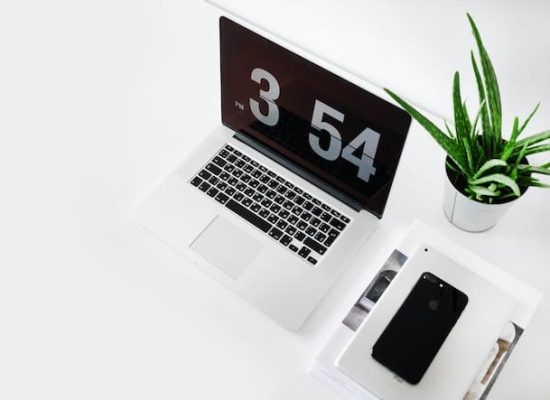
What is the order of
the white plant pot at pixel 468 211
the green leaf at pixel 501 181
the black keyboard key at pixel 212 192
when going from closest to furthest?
the green leaf at pixel 501 181 → the white plant pot at pixel 468 211 → the black keyboard key at pixel 212 192

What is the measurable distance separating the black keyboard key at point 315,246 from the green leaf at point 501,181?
0.74ft

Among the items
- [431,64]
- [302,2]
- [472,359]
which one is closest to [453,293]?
[472,359]

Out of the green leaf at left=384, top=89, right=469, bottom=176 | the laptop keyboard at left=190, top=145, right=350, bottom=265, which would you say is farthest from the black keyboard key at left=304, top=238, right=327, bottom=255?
the green leaf at left=384, top=89, right=469, bottom=176

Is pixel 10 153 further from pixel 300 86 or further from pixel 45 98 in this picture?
pixel 300 86

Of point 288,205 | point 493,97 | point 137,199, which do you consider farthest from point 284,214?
point 493,97

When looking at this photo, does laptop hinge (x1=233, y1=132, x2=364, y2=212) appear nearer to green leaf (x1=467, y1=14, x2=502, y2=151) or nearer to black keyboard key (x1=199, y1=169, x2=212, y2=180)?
black keyboard key (x1=199, y1=169, x2=212, y2=180)

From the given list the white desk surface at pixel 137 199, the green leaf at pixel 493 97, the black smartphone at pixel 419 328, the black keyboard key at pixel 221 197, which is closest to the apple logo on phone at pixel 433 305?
the black smartphone at pixel 419 328

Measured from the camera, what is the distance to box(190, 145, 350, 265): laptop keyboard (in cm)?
96

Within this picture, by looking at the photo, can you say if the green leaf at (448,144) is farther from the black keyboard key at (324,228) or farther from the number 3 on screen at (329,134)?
the black keyboard key at (324,228)

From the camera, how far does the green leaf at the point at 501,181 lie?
80cm

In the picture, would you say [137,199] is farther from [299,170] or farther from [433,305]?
[433,305]

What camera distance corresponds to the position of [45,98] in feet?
3.75

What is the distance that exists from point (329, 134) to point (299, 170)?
0.34 ft

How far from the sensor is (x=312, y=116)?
0.93 meters
